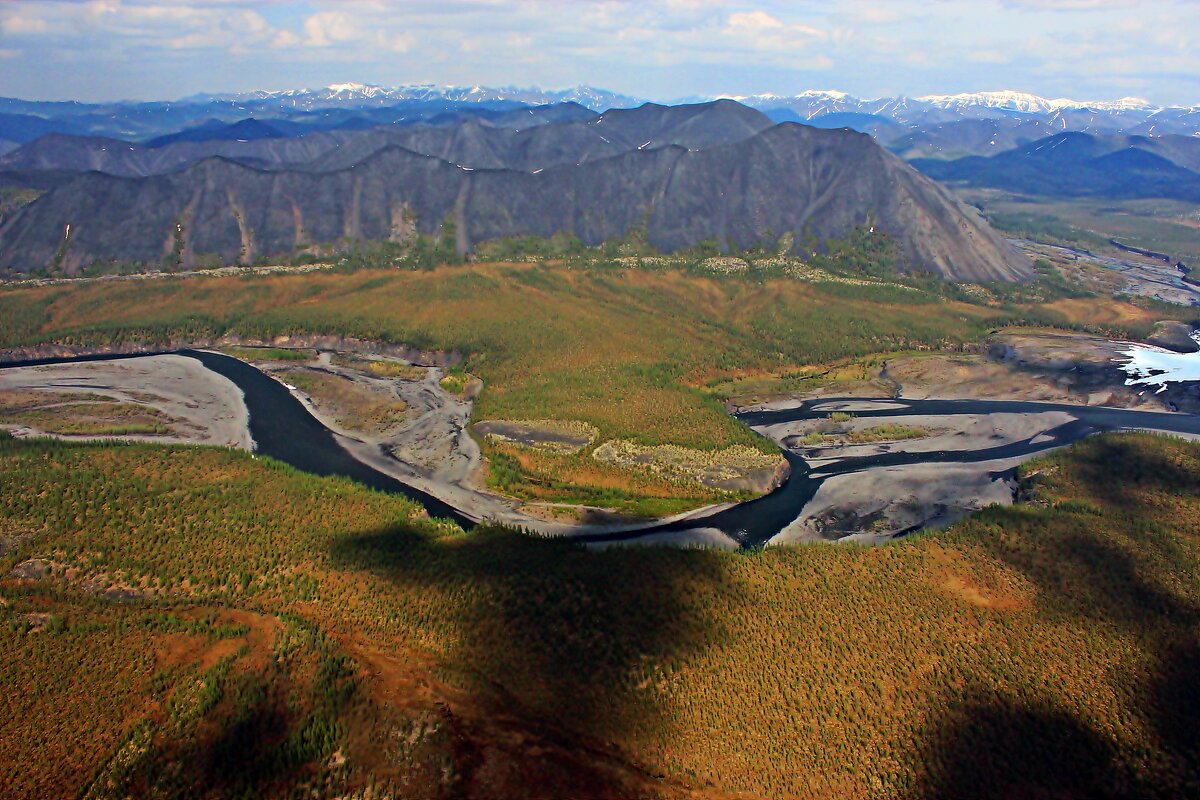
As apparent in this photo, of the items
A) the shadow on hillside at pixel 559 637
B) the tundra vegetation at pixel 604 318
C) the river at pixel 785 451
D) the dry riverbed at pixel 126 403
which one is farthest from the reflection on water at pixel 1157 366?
the dry riverbed at pixel 126 403

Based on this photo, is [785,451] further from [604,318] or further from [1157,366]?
[1157,366]

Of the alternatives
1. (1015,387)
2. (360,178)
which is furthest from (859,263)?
(360,178)

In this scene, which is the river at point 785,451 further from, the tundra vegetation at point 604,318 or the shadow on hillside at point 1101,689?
the shadow on hillside at point 1101,689

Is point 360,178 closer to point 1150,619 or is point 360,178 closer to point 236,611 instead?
point 236,611

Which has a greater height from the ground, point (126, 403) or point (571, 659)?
point (571, 659)

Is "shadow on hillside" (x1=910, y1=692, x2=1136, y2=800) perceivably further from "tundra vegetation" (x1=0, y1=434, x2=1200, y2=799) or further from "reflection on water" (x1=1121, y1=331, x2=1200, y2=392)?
"reflection on water" (x1=1121, y1=331, x2=1200, y2=392)

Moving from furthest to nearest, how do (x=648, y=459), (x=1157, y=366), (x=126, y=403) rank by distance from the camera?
(x=1157, y=366) → (x=126, y=403) → (x=648, y=459)

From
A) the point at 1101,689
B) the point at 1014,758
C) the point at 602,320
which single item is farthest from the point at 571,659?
the point at 602,320
